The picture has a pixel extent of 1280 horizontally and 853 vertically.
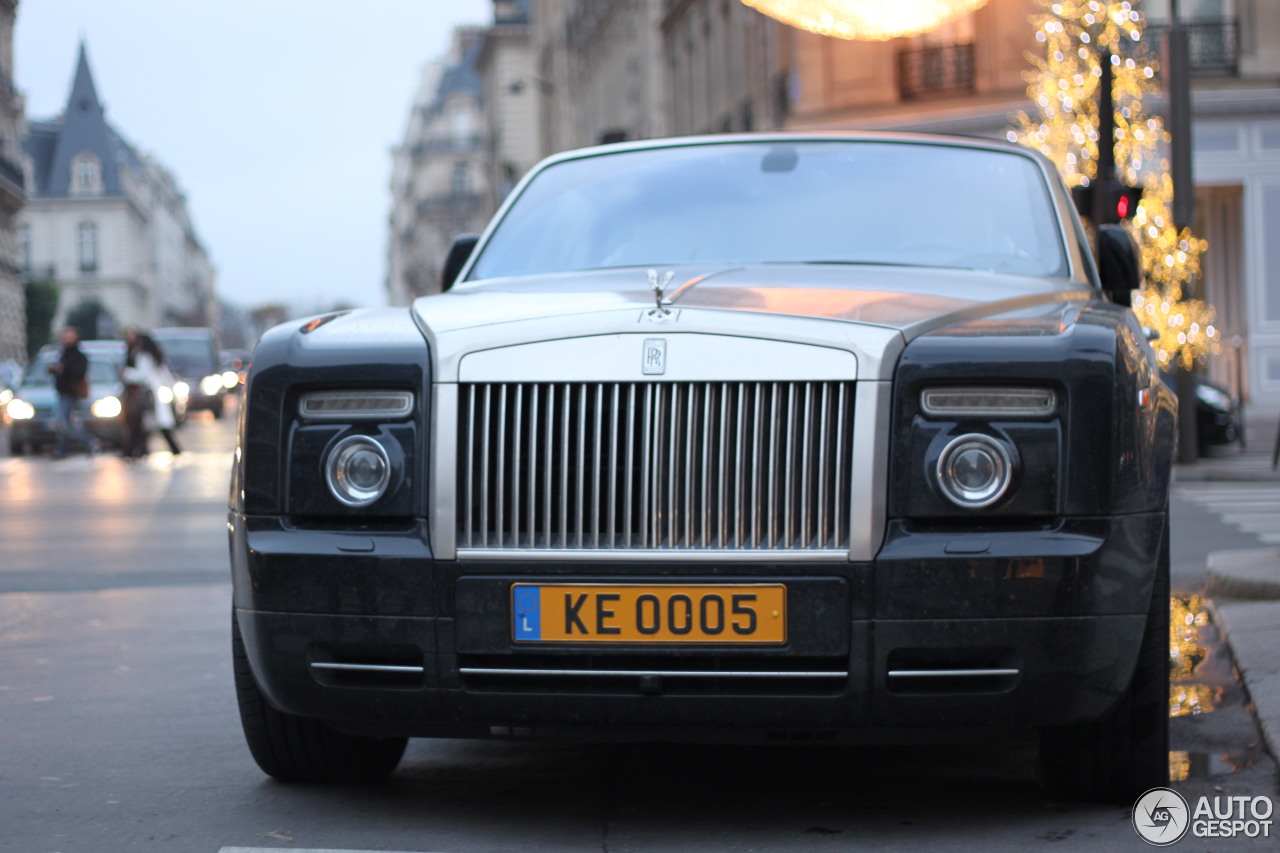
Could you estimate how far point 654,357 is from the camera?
3.86m

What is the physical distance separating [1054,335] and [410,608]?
1.44 meters

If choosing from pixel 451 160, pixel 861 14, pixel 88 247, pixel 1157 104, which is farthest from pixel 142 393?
pixel 88 247

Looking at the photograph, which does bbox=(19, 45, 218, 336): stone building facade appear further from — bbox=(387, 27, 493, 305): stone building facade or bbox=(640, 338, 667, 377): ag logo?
bbox=(640, 338, 667, 377): ag logo

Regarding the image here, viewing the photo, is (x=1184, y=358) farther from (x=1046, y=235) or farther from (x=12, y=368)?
(x=12, y=368)

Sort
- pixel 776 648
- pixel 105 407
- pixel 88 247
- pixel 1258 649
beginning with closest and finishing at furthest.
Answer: pixel 776 648
pixel 1258 649
pixel 105 407
pixel 88 247

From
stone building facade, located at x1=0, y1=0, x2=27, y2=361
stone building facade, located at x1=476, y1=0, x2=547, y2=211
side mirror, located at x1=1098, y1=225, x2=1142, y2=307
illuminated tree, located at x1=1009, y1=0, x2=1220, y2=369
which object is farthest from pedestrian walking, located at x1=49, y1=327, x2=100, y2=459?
stone building facade, located at x1=476, y1=0, x2=547, y2=211

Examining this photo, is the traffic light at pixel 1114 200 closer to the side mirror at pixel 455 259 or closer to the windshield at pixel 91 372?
the side mirror at pixel 455 259

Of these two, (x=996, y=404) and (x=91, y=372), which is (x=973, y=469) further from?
(x=91, y=372)

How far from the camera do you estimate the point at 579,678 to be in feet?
12.6

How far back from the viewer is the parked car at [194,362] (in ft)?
126

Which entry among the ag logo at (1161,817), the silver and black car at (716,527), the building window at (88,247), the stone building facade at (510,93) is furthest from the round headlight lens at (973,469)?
the building window at (88,247)

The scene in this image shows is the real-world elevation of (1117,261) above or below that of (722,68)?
below

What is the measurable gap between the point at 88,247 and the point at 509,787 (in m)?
124

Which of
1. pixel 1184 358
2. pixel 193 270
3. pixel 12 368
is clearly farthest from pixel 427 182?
pixel 1184 358
